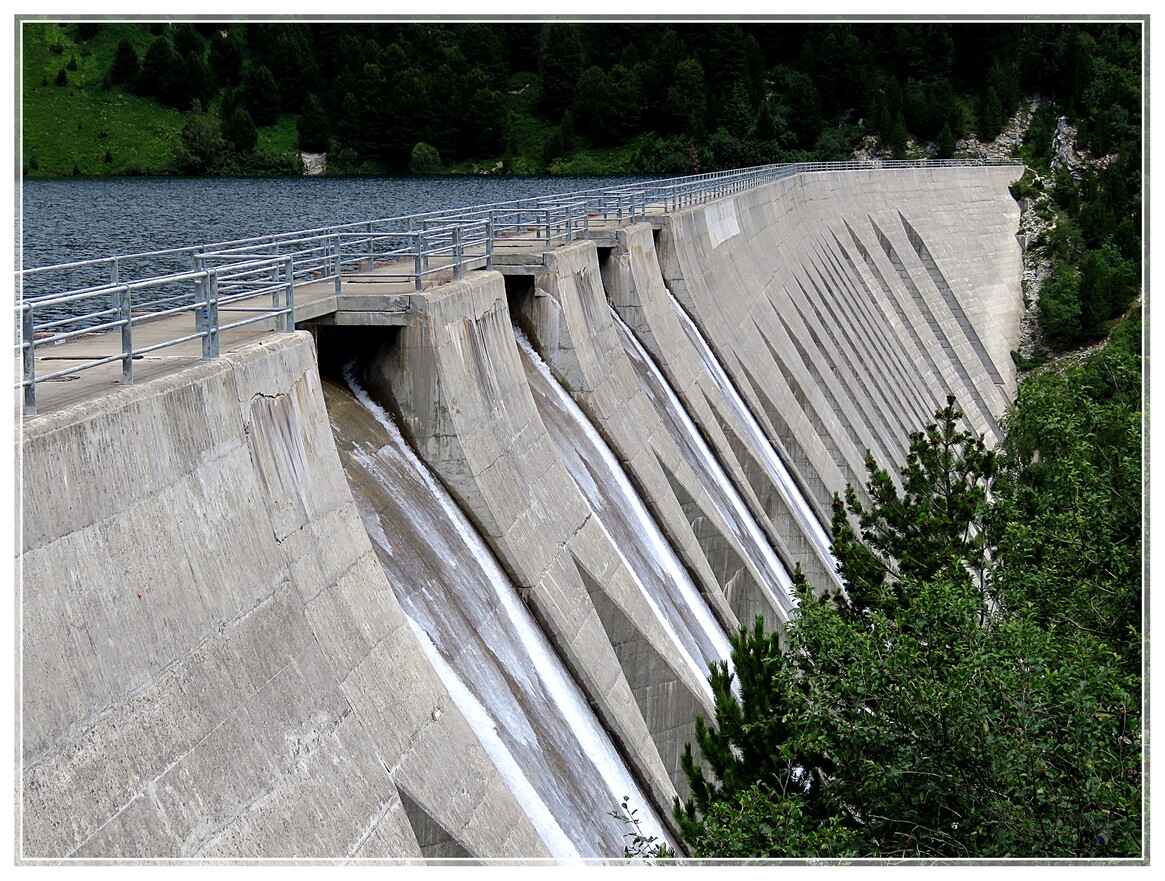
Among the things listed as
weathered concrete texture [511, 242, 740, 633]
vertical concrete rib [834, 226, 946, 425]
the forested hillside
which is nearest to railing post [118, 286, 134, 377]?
weathered concrete texture [511, 242, 740, 633]

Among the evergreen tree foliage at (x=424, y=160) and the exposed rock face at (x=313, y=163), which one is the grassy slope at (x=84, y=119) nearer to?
the exposed rock face at (x=313, y=163)

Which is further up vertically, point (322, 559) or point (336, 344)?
point (336, 344)

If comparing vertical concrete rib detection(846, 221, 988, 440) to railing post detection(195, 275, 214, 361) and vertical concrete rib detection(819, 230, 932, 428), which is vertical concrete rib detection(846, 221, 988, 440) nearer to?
vertical concrete rib detection(819, 230, 932, 428)

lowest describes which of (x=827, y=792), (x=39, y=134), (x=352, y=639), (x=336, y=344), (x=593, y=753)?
(x=593, y=753)

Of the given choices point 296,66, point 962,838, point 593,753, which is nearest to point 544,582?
point 593,753

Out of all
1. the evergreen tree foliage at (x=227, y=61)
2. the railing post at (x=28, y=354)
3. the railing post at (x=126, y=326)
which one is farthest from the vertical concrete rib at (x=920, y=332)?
the evergreen tree foliage at (x=227, y=61)

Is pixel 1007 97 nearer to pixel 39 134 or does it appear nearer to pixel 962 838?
pixel 39 134

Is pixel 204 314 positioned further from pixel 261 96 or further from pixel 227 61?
pixel 227 61
